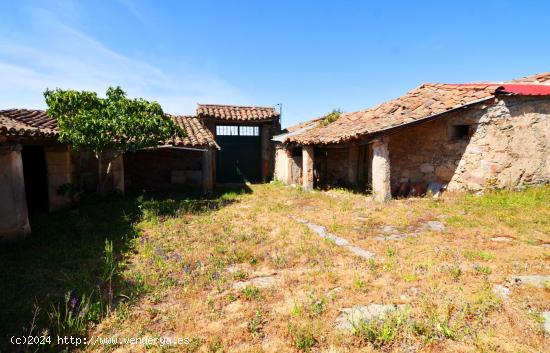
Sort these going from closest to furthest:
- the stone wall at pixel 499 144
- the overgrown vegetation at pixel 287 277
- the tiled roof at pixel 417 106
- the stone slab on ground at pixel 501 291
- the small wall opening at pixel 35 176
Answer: the overgrown vegetation at pixel 287 277, the stone slab on ground at pixel 501 291, the stone wall at pixel 499 144, the tiled roof at pixel 417 106, the small wall opening at pixel 35 176

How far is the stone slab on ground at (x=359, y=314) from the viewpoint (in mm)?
3508

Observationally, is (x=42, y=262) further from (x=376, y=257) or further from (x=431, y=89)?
(x=431, y=89)

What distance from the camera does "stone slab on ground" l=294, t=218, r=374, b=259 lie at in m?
5.75

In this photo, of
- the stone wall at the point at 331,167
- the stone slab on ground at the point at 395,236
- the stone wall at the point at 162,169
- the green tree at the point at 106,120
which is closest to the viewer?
the stone slab on ground at the point at 395,236

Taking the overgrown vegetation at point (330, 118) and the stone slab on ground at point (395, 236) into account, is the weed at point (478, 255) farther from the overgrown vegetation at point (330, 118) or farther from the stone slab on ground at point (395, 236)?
the overgrown vegetation at point (330, 118)

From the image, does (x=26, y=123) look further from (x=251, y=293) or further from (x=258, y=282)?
(x=251, y=293)

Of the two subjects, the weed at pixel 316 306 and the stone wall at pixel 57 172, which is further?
the stone wall at pixel 57 172

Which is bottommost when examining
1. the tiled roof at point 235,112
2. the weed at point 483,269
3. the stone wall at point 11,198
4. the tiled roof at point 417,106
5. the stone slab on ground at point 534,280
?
the stone slab on ground at point 534,280

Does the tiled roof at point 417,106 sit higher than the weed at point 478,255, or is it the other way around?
the tiled roof at point 417,106

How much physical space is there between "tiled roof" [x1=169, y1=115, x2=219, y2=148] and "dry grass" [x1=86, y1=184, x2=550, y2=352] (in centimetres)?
409

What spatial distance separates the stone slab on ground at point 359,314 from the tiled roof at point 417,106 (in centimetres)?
639

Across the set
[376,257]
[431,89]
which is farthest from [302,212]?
[431,89]

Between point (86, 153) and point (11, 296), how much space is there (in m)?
7.85

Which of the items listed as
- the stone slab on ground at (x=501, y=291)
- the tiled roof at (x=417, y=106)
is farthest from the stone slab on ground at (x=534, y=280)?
the tiled roof at (x=417, y=106)
